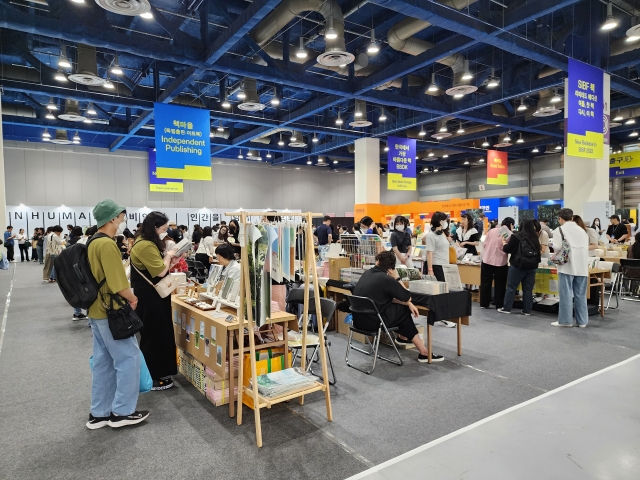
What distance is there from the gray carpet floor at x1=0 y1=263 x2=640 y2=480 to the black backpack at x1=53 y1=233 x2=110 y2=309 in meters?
0.99

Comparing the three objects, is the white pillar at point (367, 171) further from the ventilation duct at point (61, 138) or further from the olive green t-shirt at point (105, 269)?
the olive green t-shirt at point (105, 269)

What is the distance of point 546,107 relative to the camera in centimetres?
1029

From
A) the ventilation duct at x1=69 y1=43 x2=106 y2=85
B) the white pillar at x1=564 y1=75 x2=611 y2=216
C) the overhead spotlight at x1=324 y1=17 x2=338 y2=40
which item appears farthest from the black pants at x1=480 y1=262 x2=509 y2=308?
the ventilation duct at x1=69 y1=43 x2=106 y2=85

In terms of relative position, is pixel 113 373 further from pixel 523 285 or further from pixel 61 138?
pixel 61 138

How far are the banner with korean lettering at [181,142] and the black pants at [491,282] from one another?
5.97 metres

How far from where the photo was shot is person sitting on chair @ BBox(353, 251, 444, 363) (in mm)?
4027

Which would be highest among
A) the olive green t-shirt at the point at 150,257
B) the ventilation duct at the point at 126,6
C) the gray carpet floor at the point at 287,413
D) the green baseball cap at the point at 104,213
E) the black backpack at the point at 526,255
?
the ventilation duct at the point at 126,6

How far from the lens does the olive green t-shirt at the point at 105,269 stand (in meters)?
2.72

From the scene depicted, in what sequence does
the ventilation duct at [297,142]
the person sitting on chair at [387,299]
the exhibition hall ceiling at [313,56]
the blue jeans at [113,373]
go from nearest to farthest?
the blue jeans at [113,373] < the person sitting on chair at [387,299] < the exhibition hall ceiling at [313,56] < the ventilation duct at [297,142]

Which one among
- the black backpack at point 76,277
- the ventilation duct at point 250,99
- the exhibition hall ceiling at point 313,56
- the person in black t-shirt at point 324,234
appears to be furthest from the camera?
the person in black t-shirt at point 324,234

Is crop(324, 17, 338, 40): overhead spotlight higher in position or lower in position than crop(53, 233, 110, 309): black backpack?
higher

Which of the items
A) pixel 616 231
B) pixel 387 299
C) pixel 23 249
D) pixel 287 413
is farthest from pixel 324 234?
pixel 23 249

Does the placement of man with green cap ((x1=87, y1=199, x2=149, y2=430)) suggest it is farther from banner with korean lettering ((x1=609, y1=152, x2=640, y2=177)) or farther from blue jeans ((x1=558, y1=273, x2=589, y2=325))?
banner with korean lettering ((x1=609, y1=152, x2=640, y2=177))

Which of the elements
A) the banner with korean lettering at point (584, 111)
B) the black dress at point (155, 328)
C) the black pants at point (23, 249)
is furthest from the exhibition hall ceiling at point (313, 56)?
the black pants at point (23, 249)
